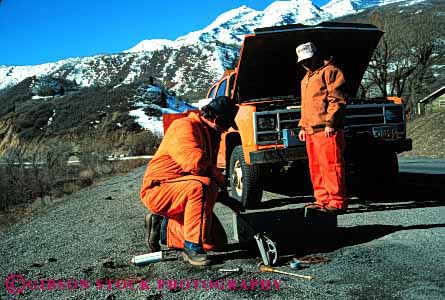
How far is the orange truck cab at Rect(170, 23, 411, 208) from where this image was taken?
22.4 ft

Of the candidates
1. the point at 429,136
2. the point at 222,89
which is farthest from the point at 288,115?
the point at 429,136

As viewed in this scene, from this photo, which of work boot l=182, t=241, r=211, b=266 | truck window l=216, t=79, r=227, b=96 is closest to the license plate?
truck window l=216, t=79, r=227, b=96

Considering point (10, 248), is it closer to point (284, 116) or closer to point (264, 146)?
point (264, 146)

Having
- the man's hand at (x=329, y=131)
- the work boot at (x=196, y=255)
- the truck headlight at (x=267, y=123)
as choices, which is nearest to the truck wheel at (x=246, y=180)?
the truck headlight at (x=267, y=123)

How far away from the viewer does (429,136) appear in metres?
20.7

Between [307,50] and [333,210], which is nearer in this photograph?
[333,210]

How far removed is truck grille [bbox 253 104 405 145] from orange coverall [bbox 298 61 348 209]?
74 cm

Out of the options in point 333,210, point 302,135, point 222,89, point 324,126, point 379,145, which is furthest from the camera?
point 222,89

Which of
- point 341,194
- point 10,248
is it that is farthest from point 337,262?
point 10,248

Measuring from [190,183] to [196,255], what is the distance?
61 cm

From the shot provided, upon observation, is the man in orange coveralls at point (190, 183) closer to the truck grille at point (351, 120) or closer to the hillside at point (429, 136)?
the truck grille at point (351, 120)

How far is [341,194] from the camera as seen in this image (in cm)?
559

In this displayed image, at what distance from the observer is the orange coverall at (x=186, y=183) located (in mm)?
4250

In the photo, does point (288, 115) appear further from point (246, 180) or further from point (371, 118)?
point (371, 118)
